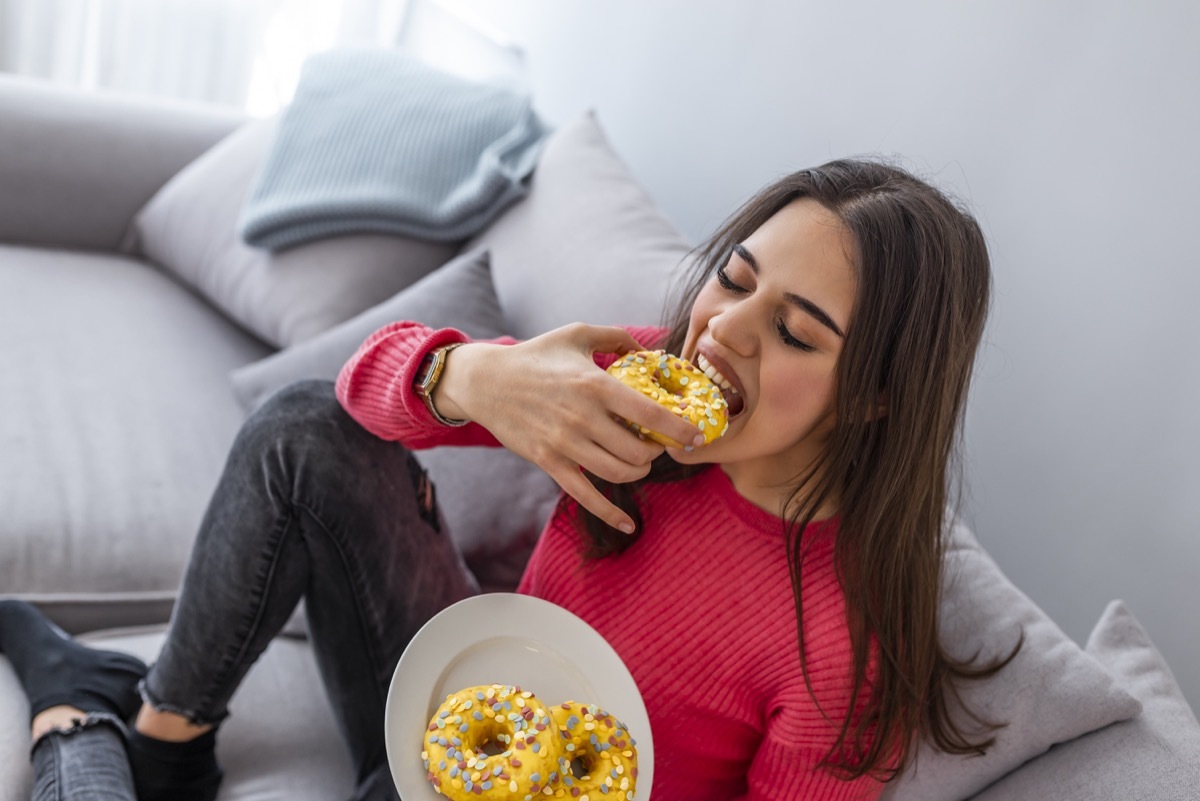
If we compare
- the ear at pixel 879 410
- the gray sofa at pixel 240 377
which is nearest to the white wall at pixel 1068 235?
the gray sofa at pixel 240 377

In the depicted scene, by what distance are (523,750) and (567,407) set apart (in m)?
0.32

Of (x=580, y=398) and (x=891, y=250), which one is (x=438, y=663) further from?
(x=891, y=250)

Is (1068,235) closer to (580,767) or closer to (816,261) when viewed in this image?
(816,261)

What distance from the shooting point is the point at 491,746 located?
3.39ft

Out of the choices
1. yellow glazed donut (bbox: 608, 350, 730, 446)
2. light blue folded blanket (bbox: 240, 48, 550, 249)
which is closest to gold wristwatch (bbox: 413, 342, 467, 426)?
yellow glazed donut (bbox: 608, 350, 730, 446)

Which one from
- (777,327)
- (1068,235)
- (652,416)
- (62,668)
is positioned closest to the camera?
(652,416)

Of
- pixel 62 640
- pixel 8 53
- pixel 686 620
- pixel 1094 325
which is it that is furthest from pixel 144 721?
pixel 8 53

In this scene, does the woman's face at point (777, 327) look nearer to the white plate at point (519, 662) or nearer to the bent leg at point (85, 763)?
the white plate at point (519, 662)

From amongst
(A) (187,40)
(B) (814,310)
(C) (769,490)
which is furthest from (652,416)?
(A) (187,40)

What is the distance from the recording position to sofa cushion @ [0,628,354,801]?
1221 mm

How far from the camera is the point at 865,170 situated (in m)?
1.11

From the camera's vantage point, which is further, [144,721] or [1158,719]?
[144,721]

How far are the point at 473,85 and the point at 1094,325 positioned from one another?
4.20 feet

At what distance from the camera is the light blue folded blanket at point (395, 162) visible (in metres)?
1.95
